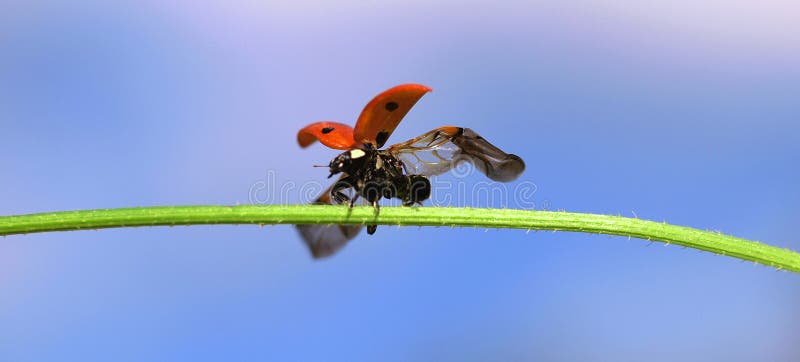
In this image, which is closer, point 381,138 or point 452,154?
point 381,138

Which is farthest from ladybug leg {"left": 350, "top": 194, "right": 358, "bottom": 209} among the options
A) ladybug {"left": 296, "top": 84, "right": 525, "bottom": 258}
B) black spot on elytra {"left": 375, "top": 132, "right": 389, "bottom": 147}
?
black spot on elytra {"left": 375, "top": 132, "right": 389, "bottom": 147}

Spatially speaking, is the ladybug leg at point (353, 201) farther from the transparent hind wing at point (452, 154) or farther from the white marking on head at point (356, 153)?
the transparent hind wing at point (452, 154)

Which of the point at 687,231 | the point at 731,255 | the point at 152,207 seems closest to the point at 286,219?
the point at 152,207

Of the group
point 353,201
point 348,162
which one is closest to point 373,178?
point 348,162

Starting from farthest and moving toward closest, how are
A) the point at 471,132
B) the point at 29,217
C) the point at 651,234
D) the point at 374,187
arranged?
the point at 471,132 < the point at 374,187 < the point at 651,234 < the point at 29,217

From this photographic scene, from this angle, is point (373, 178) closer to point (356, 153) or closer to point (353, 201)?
point (356, 153)

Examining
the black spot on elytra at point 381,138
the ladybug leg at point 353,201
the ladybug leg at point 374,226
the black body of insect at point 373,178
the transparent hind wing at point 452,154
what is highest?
the transparent hind wing at point 452,154

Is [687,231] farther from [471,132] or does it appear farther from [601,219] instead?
[471,132]

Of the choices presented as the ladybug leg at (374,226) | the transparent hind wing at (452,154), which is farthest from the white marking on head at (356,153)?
the ladybug leg at (374,226)
